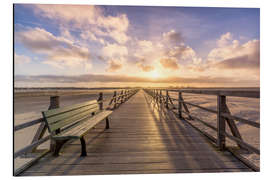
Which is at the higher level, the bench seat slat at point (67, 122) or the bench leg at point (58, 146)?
the bench seat slat at point (67, 122)

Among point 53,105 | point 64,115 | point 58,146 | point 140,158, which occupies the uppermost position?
point 53,105

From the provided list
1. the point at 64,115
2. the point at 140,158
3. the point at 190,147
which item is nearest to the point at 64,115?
the point at 64,115

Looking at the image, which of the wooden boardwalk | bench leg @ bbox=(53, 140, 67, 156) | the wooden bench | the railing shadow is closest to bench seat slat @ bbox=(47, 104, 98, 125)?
the wooden bench

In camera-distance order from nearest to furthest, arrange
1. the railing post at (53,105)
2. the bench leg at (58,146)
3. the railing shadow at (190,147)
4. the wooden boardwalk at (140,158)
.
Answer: the wooden boardwalk at (140,158), the railing shadow at (190,147), the bench leg at (58,146), the railing post at (53,105)

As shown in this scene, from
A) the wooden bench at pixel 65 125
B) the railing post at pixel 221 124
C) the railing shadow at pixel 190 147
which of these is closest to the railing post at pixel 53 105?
the wooden bench at pixel 65 125

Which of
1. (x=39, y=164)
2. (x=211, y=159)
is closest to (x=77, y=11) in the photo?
(x=39, y=164)

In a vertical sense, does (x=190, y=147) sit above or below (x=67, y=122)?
below

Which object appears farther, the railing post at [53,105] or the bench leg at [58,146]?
the railing post at [53,105]

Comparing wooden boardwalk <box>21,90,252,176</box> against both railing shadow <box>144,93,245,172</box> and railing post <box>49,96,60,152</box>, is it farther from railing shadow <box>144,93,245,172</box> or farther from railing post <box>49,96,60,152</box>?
railing post <box>49,96,60,152</box>

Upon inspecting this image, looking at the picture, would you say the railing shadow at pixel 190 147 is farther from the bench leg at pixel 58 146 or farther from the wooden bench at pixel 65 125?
the bench leg at pixel 58 146

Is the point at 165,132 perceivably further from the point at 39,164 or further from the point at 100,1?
the point at 100,1

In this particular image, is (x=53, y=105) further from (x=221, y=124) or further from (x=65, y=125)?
(x=221, y=124)

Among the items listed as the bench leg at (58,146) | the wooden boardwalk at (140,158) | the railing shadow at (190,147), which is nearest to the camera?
the wooden boardwalk at (140,158)

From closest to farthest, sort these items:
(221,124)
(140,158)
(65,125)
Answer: (140,158), (65,125), (221,124)
